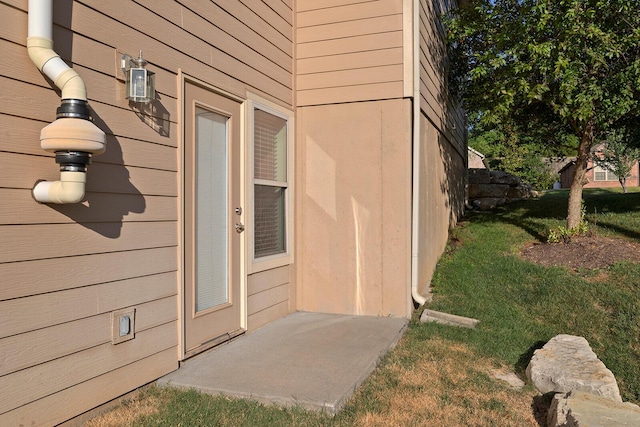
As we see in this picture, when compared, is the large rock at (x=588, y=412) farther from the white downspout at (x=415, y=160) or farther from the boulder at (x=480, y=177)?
the boulder at (x=480, y=177)

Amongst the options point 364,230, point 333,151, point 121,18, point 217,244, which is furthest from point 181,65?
point 364,230

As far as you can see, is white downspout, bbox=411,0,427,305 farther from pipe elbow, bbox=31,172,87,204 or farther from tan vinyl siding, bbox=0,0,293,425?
pipe elbow, bbox=31,172,87,204

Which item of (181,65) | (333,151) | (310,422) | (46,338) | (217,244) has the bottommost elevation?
(310,422)

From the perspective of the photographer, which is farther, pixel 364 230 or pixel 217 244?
pixel 364 230

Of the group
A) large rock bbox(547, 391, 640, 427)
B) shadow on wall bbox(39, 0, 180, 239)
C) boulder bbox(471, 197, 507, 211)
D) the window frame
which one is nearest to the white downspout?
the window frame

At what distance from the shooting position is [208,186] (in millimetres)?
3848

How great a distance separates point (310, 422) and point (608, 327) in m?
3.49

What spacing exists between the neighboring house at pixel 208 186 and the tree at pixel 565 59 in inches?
30.0

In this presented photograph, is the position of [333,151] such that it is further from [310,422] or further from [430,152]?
[310,422]

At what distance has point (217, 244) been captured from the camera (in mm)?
3941

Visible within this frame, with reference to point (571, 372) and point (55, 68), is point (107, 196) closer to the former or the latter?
point (55, 68)

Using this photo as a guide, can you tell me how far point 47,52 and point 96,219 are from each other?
2.99 ft

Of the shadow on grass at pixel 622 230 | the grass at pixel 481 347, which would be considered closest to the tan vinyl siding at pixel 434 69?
the grass at pixel 481 347

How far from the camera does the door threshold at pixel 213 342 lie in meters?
3.56
